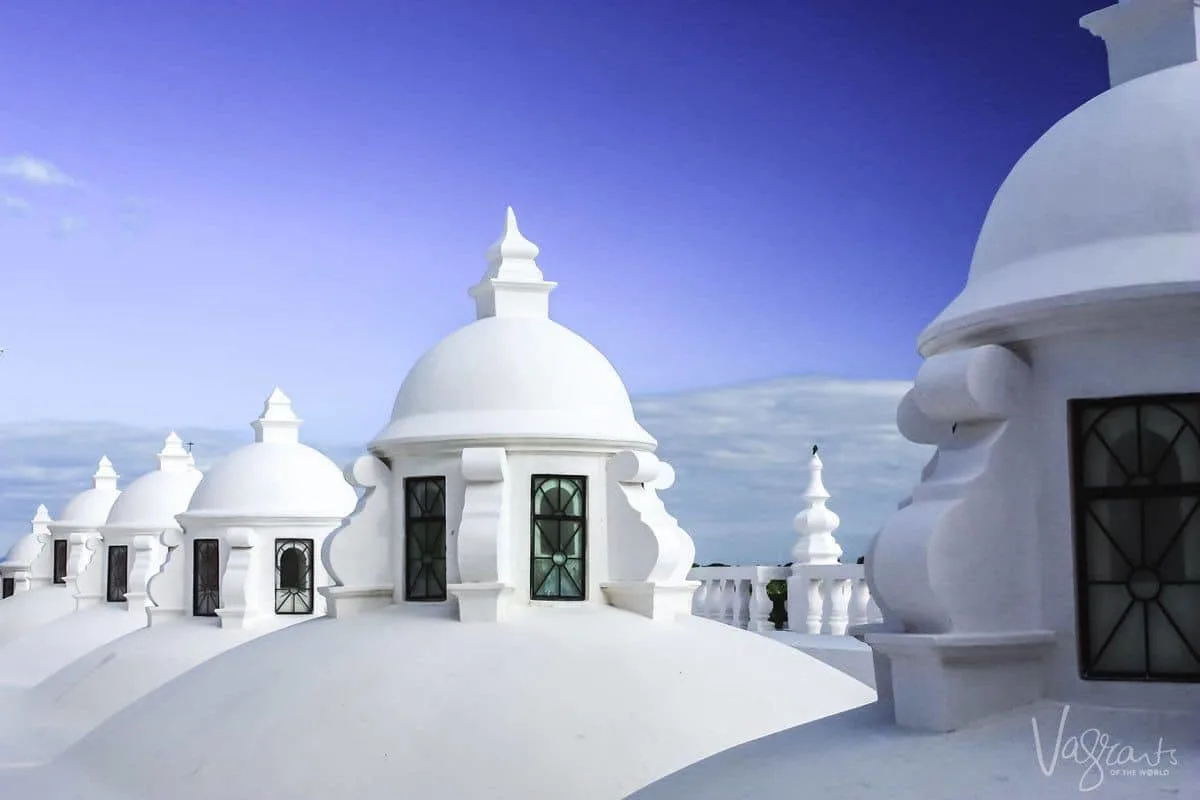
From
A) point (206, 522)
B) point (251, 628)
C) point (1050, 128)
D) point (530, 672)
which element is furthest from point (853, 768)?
point (206, 522)

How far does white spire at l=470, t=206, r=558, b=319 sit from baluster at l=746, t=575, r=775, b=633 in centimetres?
612

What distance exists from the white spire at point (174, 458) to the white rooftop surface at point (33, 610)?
6957mm

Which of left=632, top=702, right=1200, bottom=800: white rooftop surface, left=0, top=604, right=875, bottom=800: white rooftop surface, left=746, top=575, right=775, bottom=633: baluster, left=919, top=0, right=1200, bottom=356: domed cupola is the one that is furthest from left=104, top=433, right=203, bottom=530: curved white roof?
left=919, top=0, right=1200, bottom=356: domed cupola

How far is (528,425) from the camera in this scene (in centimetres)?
1392

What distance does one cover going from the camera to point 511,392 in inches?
560

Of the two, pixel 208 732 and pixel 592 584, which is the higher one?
pixel 592 584

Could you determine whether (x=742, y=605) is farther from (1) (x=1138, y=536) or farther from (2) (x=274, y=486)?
(1) (x=1138, y=536)

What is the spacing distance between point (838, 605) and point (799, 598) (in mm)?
612

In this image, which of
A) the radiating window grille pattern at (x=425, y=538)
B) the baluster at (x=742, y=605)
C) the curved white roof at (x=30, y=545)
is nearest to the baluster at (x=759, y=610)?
the baluster at (x=742, y=605)

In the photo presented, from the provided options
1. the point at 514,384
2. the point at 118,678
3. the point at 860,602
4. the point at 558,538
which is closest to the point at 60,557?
the point at 118,678

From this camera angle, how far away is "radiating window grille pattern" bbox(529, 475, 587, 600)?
45.7 ft

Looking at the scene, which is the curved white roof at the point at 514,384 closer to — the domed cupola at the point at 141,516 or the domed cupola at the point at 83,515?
the domed cupola at the point at 141,516

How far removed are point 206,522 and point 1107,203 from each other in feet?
59.9

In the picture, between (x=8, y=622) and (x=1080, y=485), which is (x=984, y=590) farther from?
(x=8, y=622)
